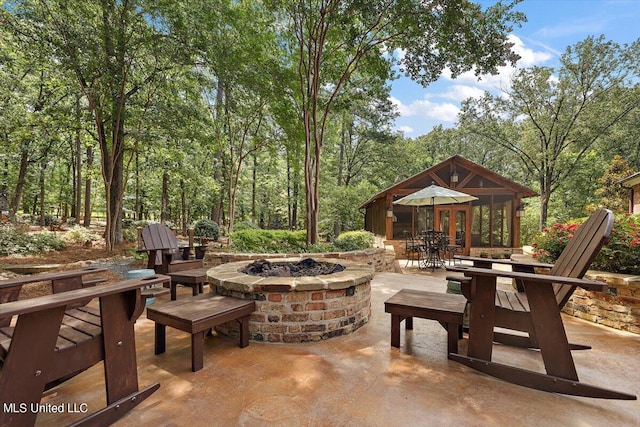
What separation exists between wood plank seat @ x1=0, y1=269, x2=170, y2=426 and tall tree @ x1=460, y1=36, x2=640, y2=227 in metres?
16.5

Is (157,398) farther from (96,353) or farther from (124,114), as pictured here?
(124,114)

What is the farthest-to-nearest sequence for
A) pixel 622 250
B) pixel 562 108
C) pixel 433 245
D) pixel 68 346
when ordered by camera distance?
1. pixel 562 108
2. pixel 433 245
3. pixel 622 250
4. pixel 68 346

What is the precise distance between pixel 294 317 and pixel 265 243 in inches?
148

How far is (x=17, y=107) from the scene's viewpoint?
786 cm

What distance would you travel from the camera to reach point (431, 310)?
2.29m

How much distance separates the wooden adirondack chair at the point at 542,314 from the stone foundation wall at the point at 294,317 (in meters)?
1.04

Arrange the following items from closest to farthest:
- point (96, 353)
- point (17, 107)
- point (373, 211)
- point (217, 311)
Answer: point (96, 353), point (217, 311), point (17, 107), point (373, 211)

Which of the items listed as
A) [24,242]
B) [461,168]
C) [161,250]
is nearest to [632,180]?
[461,168]

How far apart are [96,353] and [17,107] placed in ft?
33.1

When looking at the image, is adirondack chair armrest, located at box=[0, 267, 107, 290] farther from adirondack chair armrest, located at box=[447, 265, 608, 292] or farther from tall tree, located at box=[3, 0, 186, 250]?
tall tree, located at box=[3, 0, 186, 250]

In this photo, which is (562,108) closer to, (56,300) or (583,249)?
(583,249)

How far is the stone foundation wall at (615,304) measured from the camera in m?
2.88

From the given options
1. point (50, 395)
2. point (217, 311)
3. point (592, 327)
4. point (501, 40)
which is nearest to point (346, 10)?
point (501, 40)

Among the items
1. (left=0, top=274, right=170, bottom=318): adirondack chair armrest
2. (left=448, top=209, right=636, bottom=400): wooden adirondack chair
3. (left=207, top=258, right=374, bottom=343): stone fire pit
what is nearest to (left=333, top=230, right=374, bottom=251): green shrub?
(left=207, top=258, right=374, bottom=343): stone fire pit
